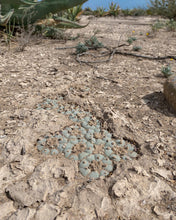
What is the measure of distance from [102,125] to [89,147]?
1.05 feet

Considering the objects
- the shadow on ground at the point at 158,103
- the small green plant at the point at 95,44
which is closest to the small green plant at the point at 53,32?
the small green plant at the point at 95,44

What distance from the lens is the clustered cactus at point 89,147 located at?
1348 mm

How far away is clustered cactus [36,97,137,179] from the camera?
135 centimetres

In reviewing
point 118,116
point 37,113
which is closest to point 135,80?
point 118,116

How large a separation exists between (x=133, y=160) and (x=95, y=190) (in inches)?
14.8

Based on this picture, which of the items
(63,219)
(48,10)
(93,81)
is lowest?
(63,219)

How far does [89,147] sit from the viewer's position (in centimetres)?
148

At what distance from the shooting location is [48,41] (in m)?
4.14

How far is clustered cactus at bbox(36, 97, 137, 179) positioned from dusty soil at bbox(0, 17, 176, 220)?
0.15 feet

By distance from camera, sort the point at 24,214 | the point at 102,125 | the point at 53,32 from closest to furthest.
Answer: the point at 24,214
the point at 102,125
the point at 53,32

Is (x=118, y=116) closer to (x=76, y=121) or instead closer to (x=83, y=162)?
(x=76, y=121)

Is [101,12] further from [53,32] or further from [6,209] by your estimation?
[6,209]

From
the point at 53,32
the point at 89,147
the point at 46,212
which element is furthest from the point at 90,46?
the point at 46,212

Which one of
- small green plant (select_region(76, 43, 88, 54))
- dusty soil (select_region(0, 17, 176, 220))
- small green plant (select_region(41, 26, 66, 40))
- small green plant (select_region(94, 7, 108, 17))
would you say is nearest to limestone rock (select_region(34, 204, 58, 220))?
dusty soil (select_region(0, 17, 176, 220))
